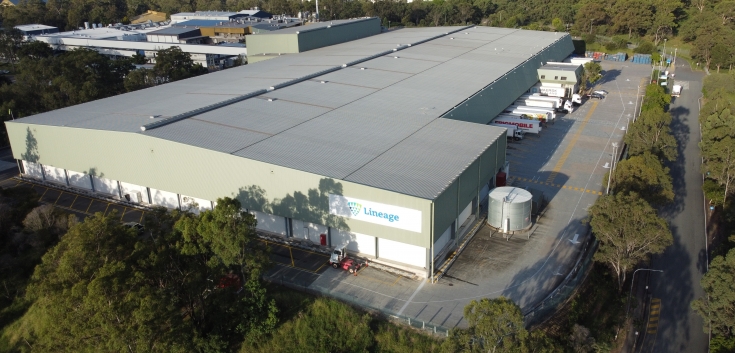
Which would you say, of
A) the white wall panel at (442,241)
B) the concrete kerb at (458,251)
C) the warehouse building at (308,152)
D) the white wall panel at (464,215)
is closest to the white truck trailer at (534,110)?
the warehouse building at (308,152)

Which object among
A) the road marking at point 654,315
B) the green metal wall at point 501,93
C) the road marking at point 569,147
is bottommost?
the road marking at point 654,315

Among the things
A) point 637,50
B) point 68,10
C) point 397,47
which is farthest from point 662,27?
point 68,10

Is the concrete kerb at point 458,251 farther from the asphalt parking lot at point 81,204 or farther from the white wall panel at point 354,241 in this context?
the asphalt parking lot at point 81,204

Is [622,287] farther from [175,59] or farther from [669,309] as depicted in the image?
[175,59]

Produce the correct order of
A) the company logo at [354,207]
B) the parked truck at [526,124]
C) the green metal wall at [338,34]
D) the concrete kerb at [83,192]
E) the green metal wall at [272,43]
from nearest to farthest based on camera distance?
the company logo at [354,207], the concrete kerb at [83,192], the parked truck at [526,124], the green metal wall at [272,43], the green metal wall at [338,34]

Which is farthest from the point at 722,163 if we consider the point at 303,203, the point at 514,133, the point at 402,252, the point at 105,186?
the point at 105,186

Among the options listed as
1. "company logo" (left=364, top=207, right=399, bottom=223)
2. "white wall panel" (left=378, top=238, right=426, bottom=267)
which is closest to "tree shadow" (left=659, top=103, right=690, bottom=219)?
"white wall panel" (left=378, top=238, right=426, bottom=267)
